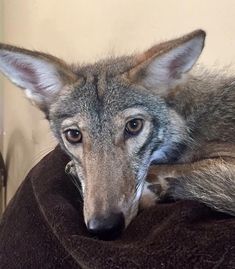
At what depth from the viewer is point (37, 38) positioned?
2686 mm

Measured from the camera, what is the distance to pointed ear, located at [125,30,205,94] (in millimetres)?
1190

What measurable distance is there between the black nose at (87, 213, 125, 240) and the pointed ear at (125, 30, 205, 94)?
0.35 meters

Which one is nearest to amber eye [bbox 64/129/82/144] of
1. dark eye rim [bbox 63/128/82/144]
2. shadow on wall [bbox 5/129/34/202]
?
dark eye rim [bbox 63/128/82/144]

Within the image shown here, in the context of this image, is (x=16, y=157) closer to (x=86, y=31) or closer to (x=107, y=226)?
(x=86, y=31)

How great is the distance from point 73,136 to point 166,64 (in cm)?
28

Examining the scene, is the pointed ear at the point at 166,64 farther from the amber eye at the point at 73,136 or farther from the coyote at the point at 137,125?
the amber eye at the point at 73,136

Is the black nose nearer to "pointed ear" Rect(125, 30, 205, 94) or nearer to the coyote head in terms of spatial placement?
the coyote head

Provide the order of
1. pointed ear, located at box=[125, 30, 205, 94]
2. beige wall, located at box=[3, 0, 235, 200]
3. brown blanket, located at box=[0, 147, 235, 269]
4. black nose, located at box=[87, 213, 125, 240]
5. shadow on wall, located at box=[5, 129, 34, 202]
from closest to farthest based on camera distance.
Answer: brown blanket, located at box=[0, 147, 235, 269] → black nose, located at box=[87, 213, 125, 240] → pointed ear, located at box=[125, 30, 205, 94] → beige wall, located at box=[3, 0, 235, 200] → shadow on wall, located at box=[5, 129, 34, 202]

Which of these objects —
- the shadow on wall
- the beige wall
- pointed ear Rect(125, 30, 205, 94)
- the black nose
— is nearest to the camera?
the black nose

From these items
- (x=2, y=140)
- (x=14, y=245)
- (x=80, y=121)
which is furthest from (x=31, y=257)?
(x=2, y=140)

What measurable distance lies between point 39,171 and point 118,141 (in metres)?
0.37

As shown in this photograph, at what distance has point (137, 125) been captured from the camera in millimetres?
1246

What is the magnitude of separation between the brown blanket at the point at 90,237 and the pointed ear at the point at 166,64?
327 millimetres

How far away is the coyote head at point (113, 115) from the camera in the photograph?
3.77 ft
